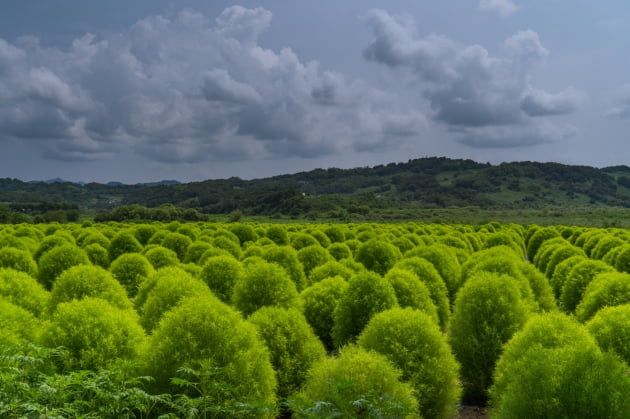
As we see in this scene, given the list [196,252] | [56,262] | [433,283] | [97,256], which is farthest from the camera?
[97,256]

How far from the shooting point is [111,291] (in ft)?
48.0

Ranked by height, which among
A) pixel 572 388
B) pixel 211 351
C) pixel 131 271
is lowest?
pixel 131 271

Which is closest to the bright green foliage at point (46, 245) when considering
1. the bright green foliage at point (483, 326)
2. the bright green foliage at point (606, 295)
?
the bright green foliage at point (483, 326)

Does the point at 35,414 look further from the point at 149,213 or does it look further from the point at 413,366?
the point at 149,213

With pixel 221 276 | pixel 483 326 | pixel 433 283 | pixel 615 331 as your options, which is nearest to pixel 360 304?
pixel 483 326

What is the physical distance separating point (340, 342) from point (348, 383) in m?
7.63

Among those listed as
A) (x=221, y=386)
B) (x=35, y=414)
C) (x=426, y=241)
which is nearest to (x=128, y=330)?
(x=221, y=386)

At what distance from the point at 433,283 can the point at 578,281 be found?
6829mm

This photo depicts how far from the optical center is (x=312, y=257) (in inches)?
998

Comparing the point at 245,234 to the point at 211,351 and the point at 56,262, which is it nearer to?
the point at 56,262

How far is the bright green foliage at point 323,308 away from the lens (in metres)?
16.7

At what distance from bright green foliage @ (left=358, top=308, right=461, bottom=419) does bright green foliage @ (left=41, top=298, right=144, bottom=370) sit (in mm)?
5337

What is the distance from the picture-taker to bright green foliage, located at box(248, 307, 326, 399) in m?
11.9

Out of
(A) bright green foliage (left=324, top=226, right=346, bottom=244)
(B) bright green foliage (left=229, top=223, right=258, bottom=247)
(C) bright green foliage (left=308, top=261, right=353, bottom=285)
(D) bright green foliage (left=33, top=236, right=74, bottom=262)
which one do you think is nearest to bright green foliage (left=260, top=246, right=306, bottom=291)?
(C) bright green foliage (left=308, top=261, right=353, bottom=285)
